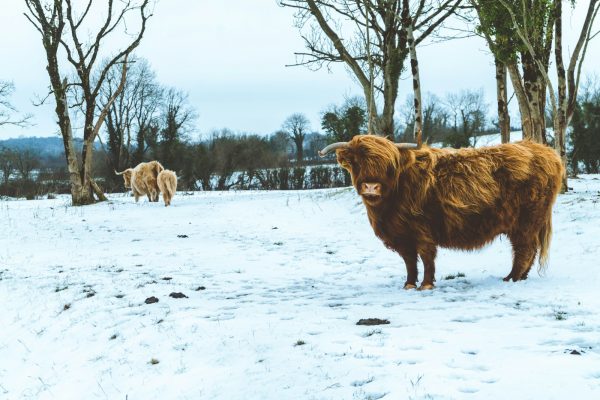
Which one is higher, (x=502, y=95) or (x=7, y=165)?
(x=7, y=165)

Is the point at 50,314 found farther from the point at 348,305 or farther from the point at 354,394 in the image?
the point at 354,394

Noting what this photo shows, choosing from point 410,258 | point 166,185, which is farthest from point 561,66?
point 166,185

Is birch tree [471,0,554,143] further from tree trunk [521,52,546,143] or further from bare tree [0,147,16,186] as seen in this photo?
bare tree [0,147,16,186]

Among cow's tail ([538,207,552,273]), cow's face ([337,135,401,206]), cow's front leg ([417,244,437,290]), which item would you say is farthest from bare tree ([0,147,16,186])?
cow's tail ([538,207,552,273])

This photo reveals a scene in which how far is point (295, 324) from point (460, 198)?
2349mm

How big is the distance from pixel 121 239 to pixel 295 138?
65.3 m

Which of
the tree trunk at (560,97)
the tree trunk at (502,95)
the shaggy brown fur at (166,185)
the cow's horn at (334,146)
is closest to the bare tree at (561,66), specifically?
the tree trunk at (560,97)

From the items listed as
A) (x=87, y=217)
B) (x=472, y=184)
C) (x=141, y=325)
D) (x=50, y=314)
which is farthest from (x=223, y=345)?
(x=87, y=217)

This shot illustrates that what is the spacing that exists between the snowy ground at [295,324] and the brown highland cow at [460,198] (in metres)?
0.51

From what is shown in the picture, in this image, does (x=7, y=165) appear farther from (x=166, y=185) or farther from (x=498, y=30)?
(x=498, y=30)

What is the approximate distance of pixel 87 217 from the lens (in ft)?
45.2

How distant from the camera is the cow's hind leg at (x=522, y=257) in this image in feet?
17.7

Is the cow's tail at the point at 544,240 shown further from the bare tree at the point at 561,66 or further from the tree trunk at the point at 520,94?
the tree trunk at the point at 520,94

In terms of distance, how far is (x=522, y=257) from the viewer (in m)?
5.41
